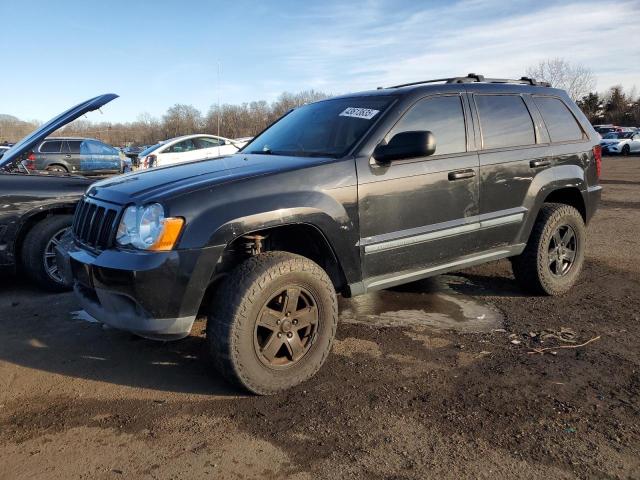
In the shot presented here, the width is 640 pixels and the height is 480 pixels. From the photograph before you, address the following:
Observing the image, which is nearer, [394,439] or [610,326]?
[394,439]

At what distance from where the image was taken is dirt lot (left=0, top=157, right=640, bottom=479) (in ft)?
8.35

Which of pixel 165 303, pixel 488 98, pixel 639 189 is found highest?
pixel 488 98

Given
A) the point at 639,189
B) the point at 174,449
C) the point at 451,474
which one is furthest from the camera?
the point at 639,189

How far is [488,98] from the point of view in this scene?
4434mm

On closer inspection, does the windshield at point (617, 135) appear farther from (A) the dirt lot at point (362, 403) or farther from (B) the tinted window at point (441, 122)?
(B) the tinted window at point (441, 122)

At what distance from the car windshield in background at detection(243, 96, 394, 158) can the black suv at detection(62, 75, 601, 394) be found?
2cm

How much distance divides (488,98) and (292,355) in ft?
8.96

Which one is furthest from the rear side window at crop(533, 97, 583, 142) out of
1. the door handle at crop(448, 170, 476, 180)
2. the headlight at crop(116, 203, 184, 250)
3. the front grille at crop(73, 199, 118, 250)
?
the front grille at crop(73, 199, 118, 250)

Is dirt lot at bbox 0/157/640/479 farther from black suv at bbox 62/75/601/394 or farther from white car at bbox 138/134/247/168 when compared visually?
white car at bbox 138/134/247/168

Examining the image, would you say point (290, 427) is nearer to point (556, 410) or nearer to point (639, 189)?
point (556, 410)

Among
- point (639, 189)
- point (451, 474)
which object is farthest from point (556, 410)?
point (639, 189)

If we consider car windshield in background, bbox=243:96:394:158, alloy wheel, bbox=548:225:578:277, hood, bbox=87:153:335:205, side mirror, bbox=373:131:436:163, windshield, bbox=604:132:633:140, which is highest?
car windshield in background, bbox=243:96:394:158

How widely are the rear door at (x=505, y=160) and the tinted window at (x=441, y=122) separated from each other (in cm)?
21

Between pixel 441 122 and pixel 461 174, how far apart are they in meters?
0.43
